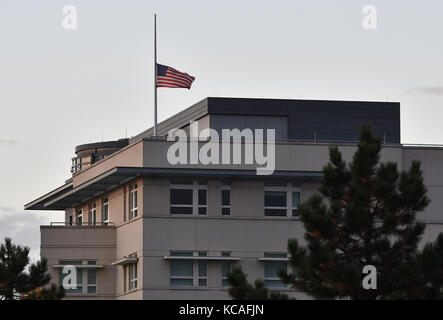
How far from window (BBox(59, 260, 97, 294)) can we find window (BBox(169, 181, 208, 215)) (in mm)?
6762

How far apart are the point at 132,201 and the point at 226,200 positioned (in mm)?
4612

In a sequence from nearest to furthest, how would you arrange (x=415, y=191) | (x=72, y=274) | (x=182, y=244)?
(x=415, y=191) → (x=182, y=244) → (x=72, y=274)

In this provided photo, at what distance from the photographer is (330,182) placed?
46906mm

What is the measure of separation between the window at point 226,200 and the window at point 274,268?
2776 millimetres

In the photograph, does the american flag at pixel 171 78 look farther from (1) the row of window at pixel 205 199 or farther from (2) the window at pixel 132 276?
(2) the window at pixel 132 276

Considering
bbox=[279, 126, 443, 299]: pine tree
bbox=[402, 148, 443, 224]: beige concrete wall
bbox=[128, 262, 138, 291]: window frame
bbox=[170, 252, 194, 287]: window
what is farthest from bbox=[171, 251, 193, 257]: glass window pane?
bbox=[279, 126, 443, 299]: pine tree

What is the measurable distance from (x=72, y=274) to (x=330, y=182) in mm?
23397

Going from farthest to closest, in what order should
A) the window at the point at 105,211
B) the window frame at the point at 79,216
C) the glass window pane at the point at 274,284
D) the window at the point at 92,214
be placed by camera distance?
the window frame at the point at 79,216
the window at the point at 92,214
the window at the point at 105,211
the glass window pane at the point at 274,284

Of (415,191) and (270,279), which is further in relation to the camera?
(270,279)

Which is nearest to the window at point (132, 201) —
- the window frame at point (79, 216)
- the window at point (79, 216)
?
the window frame at point (79, 216)

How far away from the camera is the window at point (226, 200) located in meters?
63.3

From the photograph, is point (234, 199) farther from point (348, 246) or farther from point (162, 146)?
point (348, 246)
